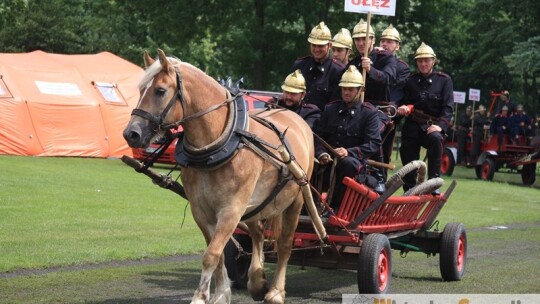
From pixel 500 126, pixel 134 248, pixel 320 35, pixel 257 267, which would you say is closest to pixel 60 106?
pixel 500 126

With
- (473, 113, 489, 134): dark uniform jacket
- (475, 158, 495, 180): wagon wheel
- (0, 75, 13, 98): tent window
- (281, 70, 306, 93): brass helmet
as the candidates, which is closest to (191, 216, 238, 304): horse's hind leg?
(281, 70, 306, 93): brass helmet

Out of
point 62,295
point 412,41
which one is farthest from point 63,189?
point 412,41

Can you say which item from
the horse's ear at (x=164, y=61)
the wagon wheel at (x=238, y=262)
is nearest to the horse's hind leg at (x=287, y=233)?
the wagon wheel at (x=238, y=262)

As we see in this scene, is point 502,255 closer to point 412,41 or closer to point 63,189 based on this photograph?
point 63,189

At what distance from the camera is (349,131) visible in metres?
11.1

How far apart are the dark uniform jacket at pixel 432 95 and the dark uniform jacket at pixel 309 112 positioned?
69.6 inches

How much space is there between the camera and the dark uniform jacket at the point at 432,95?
1292 cm

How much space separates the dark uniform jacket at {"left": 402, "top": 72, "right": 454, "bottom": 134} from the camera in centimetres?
1292

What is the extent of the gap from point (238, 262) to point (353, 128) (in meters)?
1.83

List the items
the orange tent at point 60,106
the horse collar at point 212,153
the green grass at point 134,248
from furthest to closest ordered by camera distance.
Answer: the orange tent at point 60,106 → the green grass at point 134,248 → the horse collar at point 212,153

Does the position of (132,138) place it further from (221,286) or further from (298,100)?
(298,100)

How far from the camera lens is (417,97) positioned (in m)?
13.0

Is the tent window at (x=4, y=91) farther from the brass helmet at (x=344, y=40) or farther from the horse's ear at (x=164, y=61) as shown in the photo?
the horse's ear at (x=164, y=61)

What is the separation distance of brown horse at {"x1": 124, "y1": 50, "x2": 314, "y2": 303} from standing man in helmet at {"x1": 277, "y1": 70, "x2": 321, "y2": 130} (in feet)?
4.12
